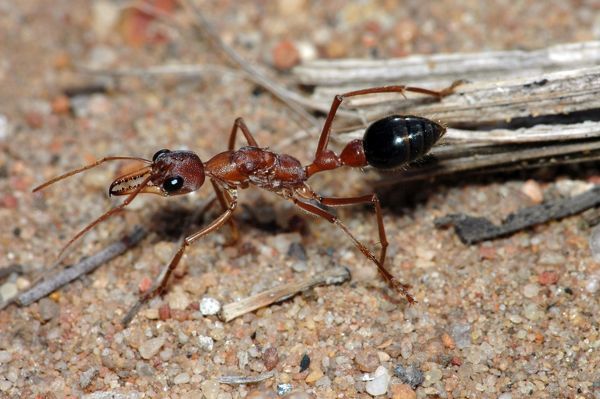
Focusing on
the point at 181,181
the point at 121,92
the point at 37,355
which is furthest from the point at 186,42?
the point at 37,355

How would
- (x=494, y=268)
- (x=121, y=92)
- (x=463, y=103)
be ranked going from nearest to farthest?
1. (x=494, y=268)
2. (x=463, y=103)
3. (x=121, y=92)

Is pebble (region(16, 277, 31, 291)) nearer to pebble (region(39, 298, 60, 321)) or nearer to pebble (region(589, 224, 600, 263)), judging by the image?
pebble (region(39, 298, 60, 321))

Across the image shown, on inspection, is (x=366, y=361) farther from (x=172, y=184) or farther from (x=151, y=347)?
(x=172, y=184)

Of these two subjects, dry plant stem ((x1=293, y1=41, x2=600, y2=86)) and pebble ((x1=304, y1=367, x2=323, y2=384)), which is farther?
dry plant stem ((x1=293, y1=41, x2=600, y2=86))

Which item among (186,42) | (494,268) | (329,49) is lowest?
(494,268)

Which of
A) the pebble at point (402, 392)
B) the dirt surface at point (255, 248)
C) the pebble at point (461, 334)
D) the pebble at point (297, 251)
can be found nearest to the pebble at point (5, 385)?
the dirt surface at point (255, 248)

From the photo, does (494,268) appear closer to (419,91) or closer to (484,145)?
(484,145)

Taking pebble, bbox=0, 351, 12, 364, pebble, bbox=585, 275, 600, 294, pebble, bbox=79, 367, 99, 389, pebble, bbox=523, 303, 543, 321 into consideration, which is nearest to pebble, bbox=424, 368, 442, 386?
pebble, bbox=523, 303, 543, 321
